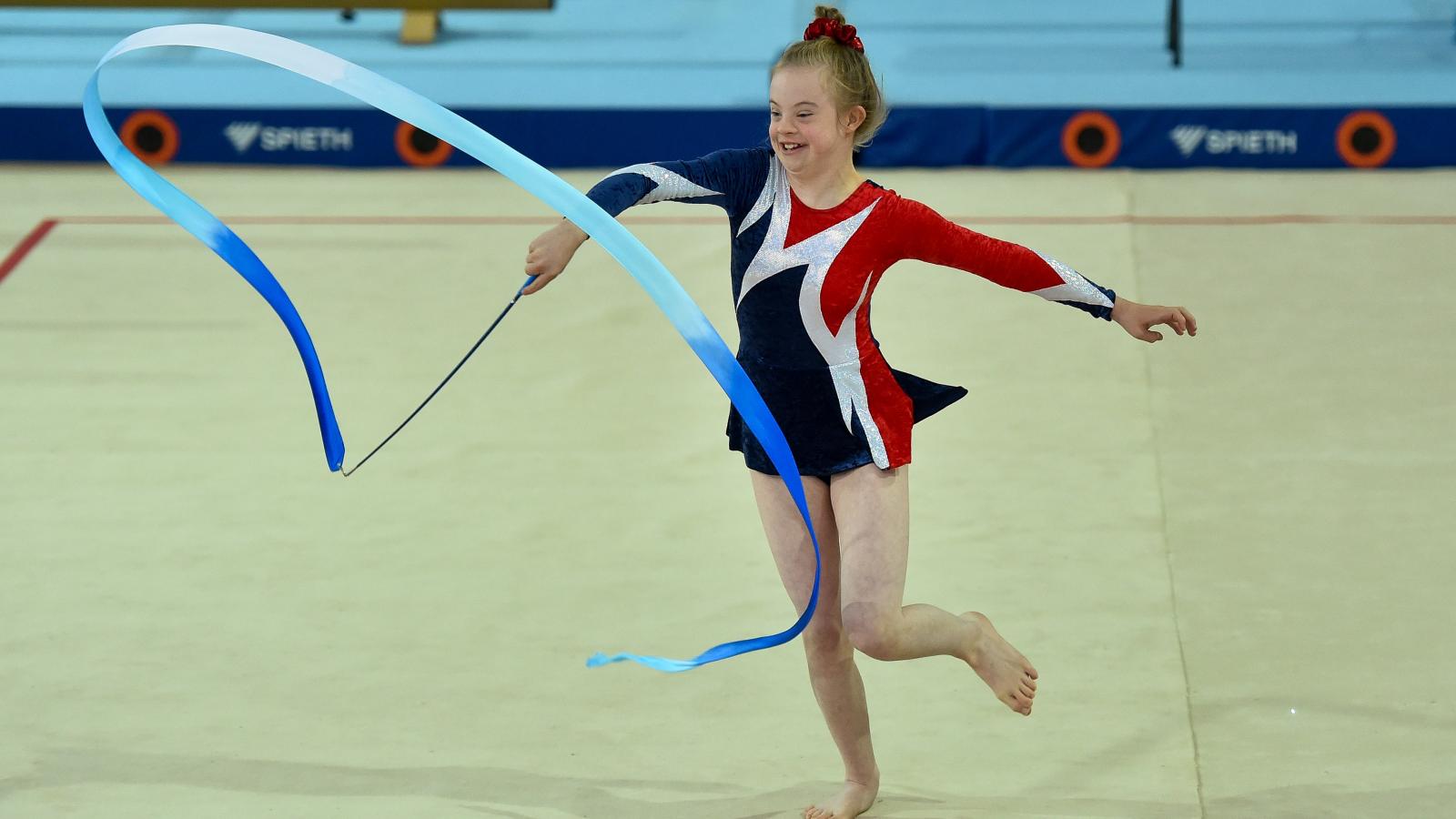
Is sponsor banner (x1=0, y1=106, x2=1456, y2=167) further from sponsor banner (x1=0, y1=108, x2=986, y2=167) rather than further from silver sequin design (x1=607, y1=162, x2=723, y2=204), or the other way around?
silver sequin design (x1=607, y1=162, x2=723, y2=204)

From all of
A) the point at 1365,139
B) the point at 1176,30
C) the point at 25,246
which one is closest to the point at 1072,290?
the point at 1365,139

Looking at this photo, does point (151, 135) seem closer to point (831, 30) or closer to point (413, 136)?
point (413, 136)

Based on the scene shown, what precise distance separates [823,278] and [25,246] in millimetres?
4808

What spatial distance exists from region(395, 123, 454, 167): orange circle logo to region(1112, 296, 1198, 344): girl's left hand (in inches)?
200

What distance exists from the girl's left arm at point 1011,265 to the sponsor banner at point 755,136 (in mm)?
4413

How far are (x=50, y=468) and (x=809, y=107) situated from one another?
308 cm

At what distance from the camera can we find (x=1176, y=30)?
8.13 m

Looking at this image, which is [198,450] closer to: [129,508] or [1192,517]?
[129,508]

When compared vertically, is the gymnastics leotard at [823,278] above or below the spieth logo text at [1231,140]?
above

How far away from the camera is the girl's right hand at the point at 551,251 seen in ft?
9.36

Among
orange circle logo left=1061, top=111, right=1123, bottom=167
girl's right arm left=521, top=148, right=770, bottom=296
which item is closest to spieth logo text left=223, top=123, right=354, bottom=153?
orange circle logo left=1061, top=111, right=1123, bottom=167

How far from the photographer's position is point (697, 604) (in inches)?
173

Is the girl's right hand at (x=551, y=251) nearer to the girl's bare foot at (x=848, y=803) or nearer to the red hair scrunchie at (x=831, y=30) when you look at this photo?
the red hair scrunchie at (x=831, y=30)

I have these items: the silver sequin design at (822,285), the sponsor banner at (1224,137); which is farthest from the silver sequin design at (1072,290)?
the sponsor banner at (1224,137)
